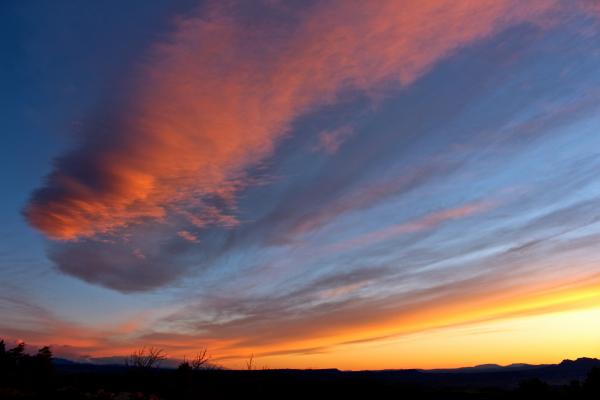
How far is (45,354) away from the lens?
2203 inches

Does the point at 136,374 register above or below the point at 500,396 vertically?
above

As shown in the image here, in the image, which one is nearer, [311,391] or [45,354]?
[45,354]

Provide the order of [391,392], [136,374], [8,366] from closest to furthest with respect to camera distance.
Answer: [8,366] → [136,374] → [391,392]

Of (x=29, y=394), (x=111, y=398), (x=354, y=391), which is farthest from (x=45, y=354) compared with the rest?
(x=354, y=391)

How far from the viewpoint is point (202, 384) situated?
247 ft

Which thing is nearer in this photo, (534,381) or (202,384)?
(202,384)

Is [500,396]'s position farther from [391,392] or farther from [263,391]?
[263,391]

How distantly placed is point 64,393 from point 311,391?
84.9 metres

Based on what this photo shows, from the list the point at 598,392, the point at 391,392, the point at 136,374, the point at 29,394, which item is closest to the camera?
the point at 29,394

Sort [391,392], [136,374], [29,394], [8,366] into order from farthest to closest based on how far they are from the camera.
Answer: [391,392] < [136,374] < [8,366] < [29,394]

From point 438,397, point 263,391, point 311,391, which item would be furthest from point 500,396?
point 263,391

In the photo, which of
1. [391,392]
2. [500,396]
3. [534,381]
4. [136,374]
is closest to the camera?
[136,374]

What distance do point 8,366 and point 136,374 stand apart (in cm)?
1614

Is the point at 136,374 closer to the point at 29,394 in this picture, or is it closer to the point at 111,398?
the point at 111,398
